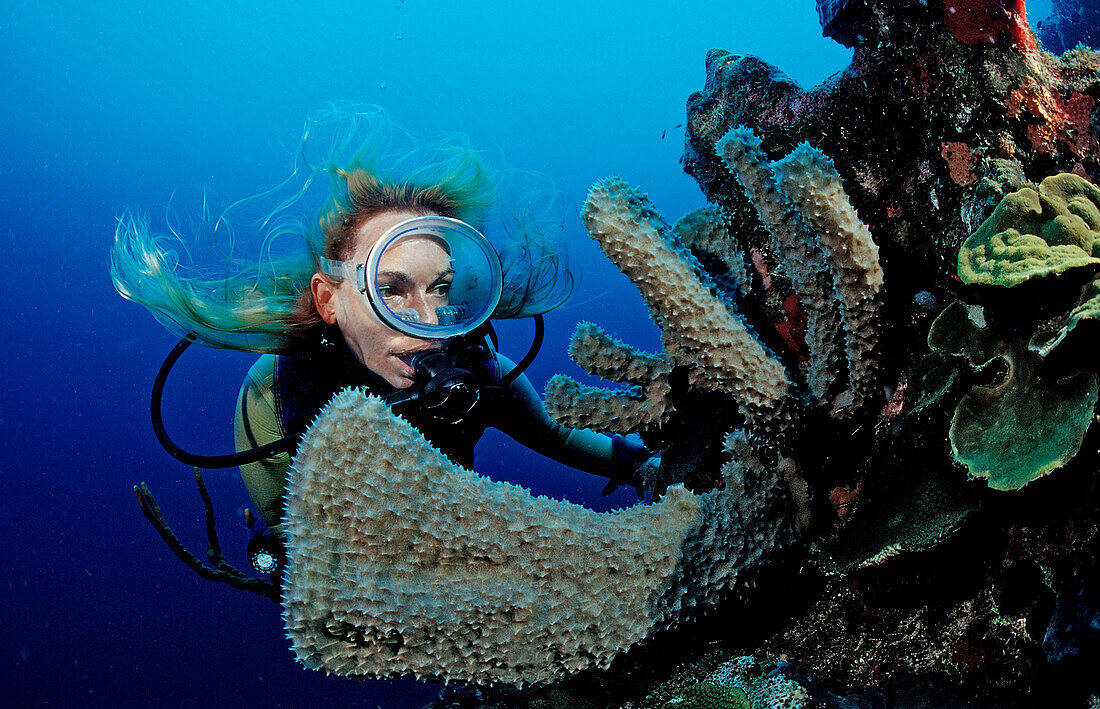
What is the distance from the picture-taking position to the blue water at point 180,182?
23562 mm

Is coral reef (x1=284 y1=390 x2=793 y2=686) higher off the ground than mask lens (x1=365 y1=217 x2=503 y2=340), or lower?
lower

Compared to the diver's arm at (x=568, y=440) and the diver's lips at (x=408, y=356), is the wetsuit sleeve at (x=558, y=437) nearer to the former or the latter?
Answer: the diver's arm at (x=568, y=440)

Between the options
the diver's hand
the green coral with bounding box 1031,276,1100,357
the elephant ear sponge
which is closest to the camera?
the green coral with bounding box 1031,276,1100,357

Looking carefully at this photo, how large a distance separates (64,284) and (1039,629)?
2870 inches

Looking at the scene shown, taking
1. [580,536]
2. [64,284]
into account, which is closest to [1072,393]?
[580,536]

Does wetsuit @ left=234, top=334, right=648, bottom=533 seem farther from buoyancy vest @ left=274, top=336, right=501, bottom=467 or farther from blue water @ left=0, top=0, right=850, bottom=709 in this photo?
blue water @ left=0, top=0, right=850, bottom=709

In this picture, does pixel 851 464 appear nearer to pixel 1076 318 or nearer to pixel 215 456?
pixel 1076 318

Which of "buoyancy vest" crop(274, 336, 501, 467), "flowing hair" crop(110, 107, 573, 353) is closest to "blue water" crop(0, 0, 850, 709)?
"buoyancy vest" crop(274, 336, 501, 467)

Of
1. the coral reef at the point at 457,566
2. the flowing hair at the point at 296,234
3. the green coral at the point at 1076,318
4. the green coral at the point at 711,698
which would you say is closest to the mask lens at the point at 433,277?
the flowing hair at the point at 296,234

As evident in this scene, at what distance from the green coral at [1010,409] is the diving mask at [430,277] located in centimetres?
181

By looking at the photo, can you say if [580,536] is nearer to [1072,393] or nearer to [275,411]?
[1072,393]

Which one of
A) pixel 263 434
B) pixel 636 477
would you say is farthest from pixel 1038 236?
pixel 263 434

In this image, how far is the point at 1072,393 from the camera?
110 cm

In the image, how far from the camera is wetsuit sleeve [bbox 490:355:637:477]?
11.6 ft
